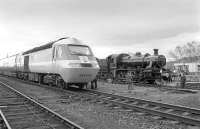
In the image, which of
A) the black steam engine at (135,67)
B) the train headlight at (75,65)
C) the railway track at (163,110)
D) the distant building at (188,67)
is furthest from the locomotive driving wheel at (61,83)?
the distant building at (188,67)

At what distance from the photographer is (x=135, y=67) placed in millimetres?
23578

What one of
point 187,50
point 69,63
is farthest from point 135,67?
point 187,50

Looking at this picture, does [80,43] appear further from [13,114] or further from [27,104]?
[13,114]

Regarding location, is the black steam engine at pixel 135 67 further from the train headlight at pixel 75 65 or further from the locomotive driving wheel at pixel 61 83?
Answer: the train headlight at pixel 75 65

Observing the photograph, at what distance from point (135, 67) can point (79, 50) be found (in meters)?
9.62

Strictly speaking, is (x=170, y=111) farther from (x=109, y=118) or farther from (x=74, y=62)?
(x=74, y=62)

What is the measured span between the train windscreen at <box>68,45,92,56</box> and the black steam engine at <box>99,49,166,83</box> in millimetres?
5980

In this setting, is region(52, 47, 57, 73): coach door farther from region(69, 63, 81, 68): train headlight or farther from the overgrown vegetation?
the overgrown vegetation

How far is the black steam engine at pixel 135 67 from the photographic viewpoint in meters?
21.6

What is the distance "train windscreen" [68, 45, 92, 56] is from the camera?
49.3 ft

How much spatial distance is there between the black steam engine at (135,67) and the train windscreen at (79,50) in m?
5.98

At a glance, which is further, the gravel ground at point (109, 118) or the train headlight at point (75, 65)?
the train headlight at point (75, 65)

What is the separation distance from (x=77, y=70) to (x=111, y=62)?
1290cm

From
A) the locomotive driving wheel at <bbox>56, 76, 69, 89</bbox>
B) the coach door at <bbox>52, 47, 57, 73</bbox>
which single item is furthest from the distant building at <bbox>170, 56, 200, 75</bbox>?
the coach door at <bbox>52, 47, 57, 73</bbox>
